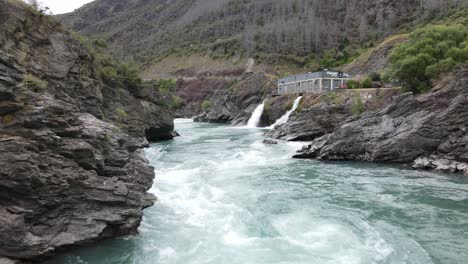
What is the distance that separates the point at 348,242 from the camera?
53.2 ft

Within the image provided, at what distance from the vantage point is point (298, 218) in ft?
63.2

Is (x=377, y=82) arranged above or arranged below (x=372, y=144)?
above

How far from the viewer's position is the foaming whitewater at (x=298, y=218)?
49.5ft

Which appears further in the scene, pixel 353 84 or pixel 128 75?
pixel 353 84

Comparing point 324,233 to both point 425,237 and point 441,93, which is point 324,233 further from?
point 441,93

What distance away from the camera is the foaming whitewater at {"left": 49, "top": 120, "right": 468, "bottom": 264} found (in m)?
15.1

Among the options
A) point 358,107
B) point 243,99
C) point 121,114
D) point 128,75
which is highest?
point 128,75

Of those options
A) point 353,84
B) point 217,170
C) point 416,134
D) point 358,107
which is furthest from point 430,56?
→ point 217,170

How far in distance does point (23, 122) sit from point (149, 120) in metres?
34.3

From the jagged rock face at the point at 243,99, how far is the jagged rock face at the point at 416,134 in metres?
43.8

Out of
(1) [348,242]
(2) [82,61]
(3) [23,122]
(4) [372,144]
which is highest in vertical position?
(2) [82,61]

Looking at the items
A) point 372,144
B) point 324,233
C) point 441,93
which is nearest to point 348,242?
point 324,233

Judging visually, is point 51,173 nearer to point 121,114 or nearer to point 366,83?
point 121,114

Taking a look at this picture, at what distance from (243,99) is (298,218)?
67362mm
